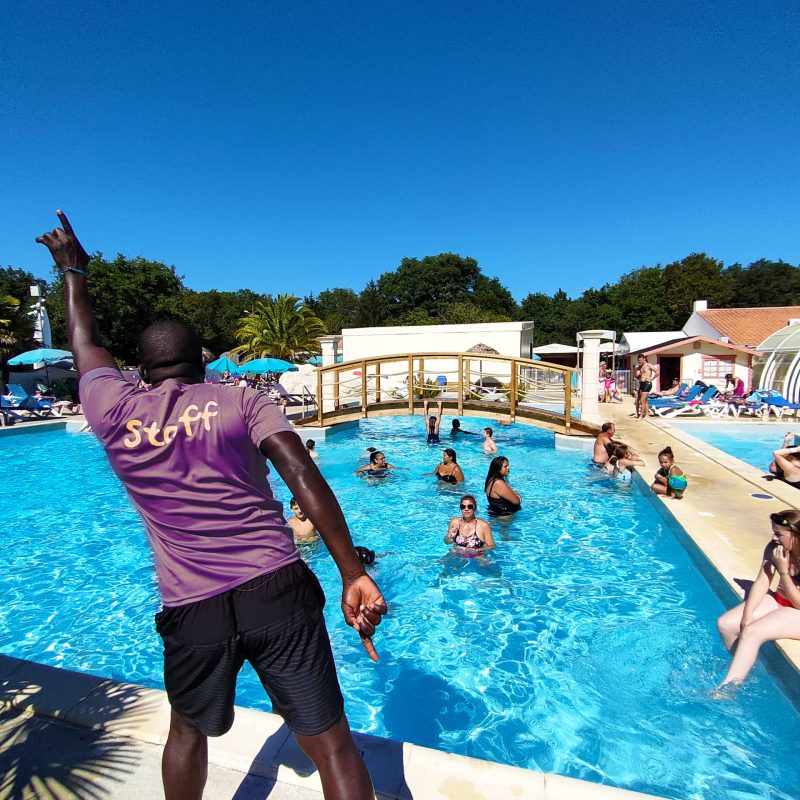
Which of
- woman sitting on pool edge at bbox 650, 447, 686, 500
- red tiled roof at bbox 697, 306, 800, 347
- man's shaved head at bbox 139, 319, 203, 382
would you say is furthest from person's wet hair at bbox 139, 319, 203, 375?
red tiled roof at bbox 697, 306, 800, 347

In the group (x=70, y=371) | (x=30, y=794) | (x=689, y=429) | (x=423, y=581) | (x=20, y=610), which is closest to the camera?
(x=30, y=794)

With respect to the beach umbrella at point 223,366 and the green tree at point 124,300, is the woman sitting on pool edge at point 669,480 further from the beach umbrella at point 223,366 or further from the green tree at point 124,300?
the green tree at point 124,300

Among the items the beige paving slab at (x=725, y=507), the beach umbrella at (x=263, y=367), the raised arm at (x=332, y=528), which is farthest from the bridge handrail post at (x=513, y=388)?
the raised arm at (x=332, y=528)

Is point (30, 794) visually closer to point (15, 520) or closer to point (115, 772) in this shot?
point (115, 772)

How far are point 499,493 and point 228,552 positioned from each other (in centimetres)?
624

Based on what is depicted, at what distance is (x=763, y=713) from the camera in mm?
3307

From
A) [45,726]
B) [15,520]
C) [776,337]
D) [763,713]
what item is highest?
[776,337]

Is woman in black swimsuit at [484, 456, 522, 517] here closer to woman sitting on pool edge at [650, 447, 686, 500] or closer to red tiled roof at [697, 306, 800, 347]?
woman sitting on pool edge at [650, 447, 686, 500]

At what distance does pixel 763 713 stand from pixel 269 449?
384 cm

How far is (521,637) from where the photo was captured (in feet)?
15.2

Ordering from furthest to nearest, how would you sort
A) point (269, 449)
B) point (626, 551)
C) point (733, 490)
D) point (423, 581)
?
point (733, 490) → point (626, 551) → point (423, 581) → point (269, 449)

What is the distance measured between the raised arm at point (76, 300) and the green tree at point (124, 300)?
109 feet

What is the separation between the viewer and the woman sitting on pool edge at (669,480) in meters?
7.10

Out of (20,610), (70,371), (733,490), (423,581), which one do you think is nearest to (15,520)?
A: (20,610)
